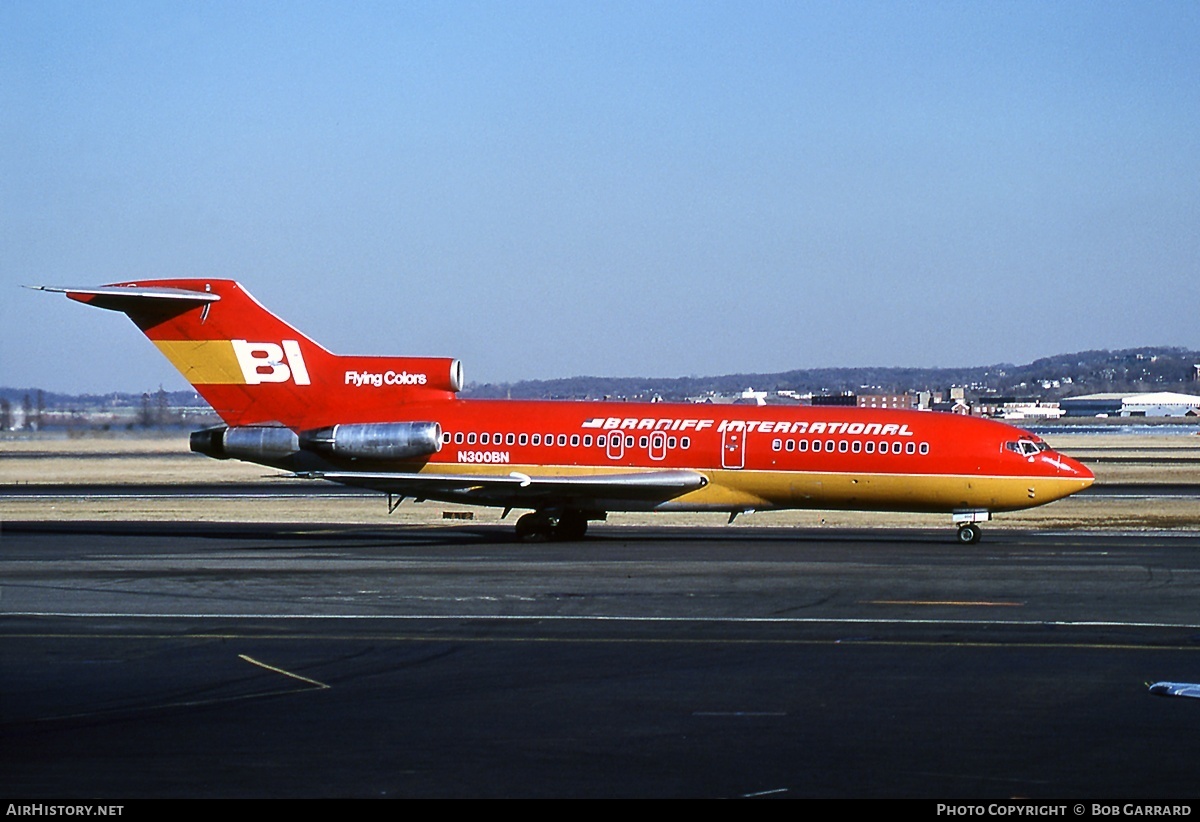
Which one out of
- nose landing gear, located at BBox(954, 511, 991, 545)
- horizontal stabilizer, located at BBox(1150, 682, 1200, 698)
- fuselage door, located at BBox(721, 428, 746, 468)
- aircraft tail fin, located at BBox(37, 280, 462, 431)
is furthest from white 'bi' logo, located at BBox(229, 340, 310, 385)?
horizontal stabilizer, located at BBox(1150, 682, 1200, 698)

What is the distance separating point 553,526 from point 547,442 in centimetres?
225

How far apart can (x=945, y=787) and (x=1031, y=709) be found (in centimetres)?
386

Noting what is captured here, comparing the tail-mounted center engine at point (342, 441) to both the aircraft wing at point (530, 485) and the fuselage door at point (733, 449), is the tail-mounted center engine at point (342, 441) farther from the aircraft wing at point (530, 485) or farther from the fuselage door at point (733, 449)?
the fuselage door at point (733, 449)

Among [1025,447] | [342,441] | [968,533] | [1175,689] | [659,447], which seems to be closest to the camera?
[1175,689]

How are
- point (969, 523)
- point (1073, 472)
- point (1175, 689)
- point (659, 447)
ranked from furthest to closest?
point (659, 447)
point (969, 523)
point (1073, 472)
point (1175, 689)

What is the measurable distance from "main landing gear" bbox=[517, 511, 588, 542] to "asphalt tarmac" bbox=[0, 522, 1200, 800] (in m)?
5.73

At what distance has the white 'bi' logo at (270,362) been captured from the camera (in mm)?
39375

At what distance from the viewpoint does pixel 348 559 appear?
1277 inches

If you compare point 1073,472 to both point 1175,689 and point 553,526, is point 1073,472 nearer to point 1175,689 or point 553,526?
point 553,526

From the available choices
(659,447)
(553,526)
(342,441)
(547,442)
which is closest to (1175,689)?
(659,447)

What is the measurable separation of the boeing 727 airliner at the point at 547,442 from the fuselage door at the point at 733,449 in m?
0.04

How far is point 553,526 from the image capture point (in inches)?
1507

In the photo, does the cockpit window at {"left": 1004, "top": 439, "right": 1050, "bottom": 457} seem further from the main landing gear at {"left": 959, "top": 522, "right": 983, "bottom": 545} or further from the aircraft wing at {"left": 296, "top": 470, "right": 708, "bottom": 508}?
the aircraft wing at {"left": 296, "top": 470, "right": 708, "bottom": 508}

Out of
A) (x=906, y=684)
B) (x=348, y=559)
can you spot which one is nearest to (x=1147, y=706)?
(x=906, y=684)
